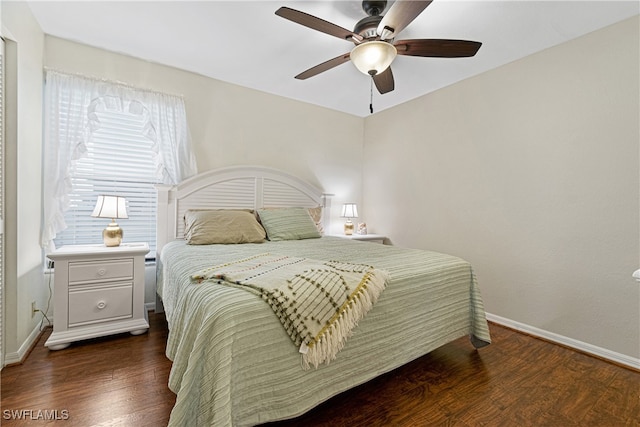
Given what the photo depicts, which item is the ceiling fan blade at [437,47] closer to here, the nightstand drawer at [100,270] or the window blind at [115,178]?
the window blind at [115,178]

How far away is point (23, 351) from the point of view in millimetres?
1958

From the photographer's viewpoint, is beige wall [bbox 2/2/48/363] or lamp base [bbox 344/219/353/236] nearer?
beige wall [bbox 2/2/48/363]

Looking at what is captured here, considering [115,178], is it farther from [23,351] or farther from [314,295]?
[314,295]

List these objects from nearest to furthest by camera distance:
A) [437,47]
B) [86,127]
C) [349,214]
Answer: [437,47] → [86,127] → [349,214]

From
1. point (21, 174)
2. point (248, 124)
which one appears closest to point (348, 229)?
point (248, 124)

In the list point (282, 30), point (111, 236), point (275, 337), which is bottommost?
point (275, 337)

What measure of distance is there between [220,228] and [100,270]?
922 mm

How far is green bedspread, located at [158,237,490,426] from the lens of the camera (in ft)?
3.49

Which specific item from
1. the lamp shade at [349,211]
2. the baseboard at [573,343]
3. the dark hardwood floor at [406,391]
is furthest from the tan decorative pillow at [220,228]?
the baseboard at [573,343]

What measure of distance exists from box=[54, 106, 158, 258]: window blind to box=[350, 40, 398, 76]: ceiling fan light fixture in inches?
84.2

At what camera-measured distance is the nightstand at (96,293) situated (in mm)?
2094

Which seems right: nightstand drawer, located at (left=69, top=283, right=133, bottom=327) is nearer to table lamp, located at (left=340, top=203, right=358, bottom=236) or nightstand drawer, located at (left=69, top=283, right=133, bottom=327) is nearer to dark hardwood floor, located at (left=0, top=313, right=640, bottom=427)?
dark hardwood floor, located at (left=0, top=313, right=640, bottom=427)

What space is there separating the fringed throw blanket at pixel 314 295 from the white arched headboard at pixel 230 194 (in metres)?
1.58

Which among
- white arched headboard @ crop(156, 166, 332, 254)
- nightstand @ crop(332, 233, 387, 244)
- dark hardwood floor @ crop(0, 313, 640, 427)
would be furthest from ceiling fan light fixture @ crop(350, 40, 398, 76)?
nightstand @ crop(332, 233, 387, 244)
